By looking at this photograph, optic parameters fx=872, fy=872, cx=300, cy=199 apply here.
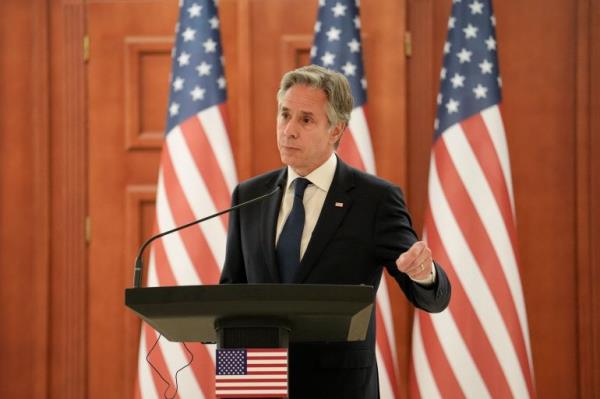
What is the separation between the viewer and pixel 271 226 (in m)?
2.01

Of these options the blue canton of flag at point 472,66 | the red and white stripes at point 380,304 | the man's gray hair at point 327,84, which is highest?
the blue canton of flag at point 472,66

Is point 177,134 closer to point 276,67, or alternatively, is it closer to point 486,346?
point 276,67

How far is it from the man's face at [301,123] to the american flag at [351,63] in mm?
1442

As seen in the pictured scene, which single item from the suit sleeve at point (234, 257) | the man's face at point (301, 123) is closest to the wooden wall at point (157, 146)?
the suit sleeve at point (234, 257)

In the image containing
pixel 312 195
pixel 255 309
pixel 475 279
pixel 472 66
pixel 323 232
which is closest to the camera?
pixel 255 309

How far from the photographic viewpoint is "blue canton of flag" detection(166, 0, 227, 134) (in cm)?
351

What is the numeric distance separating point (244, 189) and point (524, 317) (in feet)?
5.47

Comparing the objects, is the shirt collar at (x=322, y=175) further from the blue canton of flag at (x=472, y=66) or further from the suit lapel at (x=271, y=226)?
the blue canton of flag at (x=472, y=66)

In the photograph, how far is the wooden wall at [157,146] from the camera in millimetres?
3729

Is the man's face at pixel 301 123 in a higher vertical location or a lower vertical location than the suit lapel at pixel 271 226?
higher

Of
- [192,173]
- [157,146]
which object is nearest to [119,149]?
[157,146]

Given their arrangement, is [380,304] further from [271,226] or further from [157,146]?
[271,226]

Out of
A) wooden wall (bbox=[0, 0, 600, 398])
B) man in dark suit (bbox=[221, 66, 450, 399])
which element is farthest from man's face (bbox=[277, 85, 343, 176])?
wooden wall (bbox=[0, 0, 600, 398])

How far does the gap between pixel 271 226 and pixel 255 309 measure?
0.52 meters
